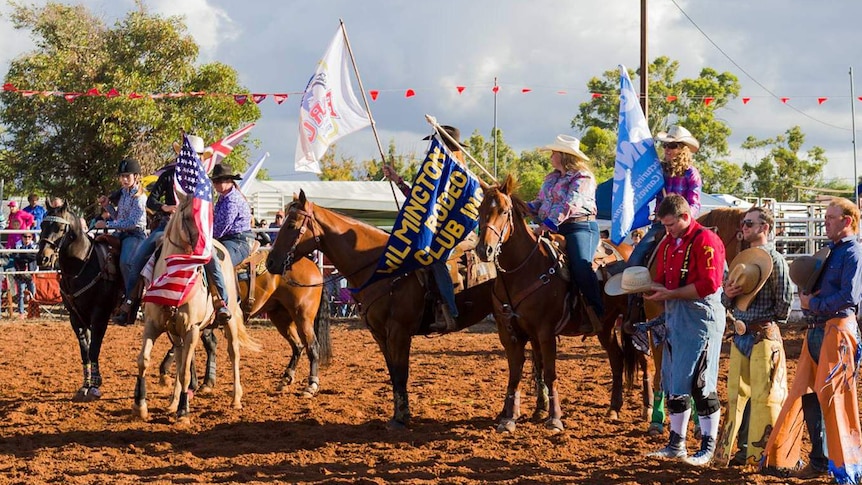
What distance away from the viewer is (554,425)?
8.20 meters

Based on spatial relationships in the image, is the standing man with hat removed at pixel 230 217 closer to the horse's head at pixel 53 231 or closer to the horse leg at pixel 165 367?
the horse leg at pixel 165 367

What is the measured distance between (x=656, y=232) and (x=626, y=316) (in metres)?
0.88

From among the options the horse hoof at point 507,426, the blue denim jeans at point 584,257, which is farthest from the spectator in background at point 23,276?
the blue denim jeans at point 584,257

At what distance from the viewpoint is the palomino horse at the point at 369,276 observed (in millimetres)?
8641

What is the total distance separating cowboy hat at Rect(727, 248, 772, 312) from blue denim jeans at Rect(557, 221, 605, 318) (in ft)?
6.66

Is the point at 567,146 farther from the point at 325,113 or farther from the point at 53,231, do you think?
the point at 53,231

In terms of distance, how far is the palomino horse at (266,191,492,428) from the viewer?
864 centimetres

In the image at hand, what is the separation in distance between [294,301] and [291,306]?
84mm

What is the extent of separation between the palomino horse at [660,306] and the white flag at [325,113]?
4.64 meters

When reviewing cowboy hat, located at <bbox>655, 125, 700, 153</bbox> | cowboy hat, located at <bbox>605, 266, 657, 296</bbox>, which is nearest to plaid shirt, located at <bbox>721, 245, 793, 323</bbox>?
cowboy hat, located at <bbox>605, 266, 657, 296</bbox>

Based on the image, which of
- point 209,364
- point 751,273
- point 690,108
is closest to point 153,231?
point 209,364

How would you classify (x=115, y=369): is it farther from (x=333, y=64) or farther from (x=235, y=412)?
(x=333, y=64)

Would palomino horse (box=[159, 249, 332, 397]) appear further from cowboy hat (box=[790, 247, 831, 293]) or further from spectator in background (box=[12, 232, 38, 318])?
spectator in background (box=[12, 232, 38, 318])

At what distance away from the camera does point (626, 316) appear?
27.7 ft
